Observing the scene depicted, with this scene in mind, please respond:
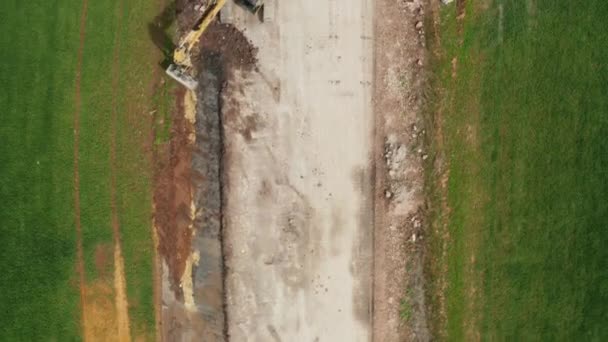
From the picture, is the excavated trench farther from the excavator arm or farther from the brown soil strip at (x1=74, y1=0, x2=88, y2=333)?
the brown soil strip at (x1=74, y1=0, x2=88, y2=333)

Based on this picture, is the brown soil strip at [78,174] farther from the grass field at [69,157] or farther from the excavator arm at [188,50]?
the excavator arm at [188,50]

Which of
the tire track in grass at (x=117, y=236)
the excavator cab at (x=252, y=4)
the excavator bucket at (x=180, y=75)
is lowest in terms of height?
the tire track in grass at (x=117, y=236)

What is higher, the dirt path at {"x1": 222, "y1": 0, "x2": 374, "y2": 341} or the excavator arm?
the excavator arm

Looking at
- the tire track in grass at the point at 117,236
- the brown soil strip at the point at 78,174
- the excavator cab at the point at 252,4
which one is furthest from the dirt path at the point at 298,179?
the brown soil strip at the point at 78,174

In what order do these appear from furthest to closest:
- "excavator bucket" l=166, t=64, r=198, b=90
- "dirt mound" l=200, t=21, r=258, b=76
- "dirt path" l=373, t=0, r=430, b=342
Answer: "dirt path" l=373, t=0, r=430, b=342 < "dirt mound" l=200, t=21, r=258, b=76 < "excavator bucket" l=166, t=64, r=198, b=90

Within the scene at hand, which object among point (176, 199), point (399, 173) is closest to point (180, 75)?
point (176, 199)

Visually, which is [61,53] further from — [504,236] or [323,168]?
[504,236]

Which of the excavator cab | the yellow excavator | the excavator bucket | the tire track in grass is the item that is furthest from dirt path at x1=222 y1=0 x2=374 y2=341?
the tire track in grass

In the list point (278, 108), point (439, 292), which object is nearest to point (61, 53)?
point (278, 108)
